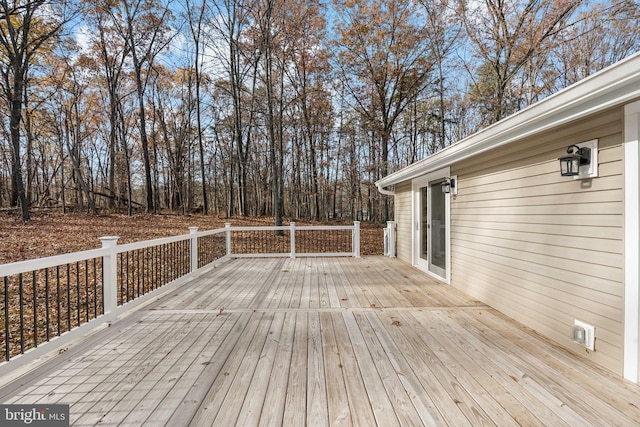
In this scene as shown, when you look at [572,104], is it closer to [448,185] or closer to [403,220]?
[448,185]

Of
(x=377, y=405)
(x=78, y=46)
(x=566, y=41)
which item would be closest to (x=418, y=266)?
(x=377, y=405)

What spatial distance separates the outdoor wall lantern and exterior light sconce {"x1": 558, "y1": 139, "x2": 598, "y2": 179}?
1.84m

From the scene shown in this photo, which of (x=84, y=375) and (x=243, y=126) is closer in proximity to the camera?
(x=84, y=375)

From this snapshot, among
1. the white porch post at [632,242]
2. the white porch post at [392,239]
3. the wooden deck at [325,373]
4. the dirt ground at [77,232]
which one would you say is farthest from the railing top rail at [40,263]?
the white porch post at [392,239]

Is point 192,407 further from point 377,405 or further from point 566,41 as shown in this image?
point 566,41

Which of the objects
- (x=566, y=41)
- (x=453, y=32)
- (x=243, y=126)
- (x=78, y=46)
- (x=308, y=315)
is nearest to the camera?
(x=308, y=315)

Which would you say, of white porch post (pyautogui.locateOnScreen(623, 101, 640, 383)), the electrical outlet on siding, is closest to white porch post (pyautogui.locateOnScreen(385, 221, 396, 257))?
the electrical outlet on siding

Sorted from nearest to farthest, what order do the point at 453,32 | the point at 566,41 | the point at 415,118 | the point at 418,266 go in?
1. the point at 418,266
2. the point at 566,41
3. the point at 453,32
4. the point at 415,118

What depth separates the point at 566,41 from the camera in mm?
6812

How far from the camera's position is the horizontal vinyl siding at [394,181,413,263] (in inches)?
236

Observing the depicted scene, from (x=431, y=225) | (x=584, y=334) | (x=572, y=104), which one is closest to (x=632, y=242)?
(x=584, y=334)

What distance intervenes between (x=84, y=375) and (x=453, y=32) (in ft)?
39.0

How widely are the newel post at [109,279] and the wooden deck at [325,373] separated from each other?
0.16 metres

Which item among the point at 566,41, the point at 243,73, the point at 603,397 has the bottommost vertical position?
the point at 603,397
